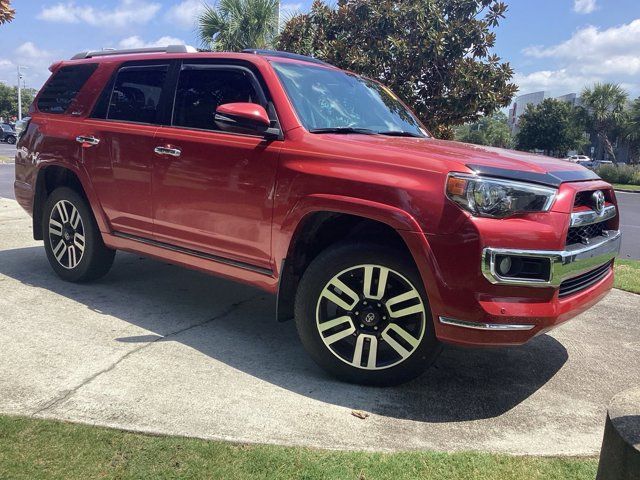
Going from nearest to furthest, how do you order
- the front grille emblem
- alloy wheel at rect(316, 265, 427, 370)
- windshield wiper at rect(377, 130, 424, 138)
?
alloy wheel at rect(316, 265, 427, 370) → the front grille emblem → windshield wiper at rect(377, 130, 424, 138)

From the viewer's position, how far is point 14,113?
83188mm

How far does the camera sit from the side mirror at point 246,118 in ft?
11.5

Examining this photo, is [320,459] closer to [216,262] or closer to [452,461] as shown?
[452,461]

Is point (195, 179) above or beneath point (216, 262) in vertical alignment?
above

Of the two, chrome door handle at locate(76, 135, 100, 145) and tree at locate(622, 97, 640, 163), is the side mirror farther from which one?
tree at locate(622, 97, 640, 163)

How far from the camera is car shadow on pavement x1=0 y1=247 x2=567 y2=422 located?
3.27 m

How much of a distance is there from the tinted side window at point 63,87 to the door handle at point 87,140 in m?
0.52

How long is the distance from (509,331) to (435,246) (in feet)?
1.91

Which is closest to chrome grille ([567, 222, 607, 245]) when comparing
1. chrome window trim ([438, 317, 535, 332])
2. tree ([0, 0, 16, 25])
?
chrome window trim ([438, 317, 535, 332])

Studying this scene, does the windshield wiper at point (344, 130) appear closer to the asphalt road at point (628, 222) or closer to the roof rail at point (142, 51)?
the roof rail at point (142, 51)

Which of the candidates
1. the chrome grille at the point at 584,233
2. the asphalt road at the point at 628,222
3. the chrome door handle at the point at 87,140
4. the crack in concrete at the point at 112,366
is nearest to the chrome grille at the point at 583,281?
the chrome grille at the point at 584,233

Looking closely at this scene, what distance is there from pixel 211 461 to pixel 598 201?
103 inches

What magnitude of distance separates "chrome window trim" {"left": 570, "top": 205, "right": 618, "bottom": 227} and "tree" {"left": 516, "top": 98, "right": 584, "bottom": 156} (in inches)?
2024

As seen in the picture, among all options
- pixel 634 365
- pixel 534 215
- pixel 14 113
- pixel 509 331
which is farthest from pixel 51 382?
pixel 14 113
